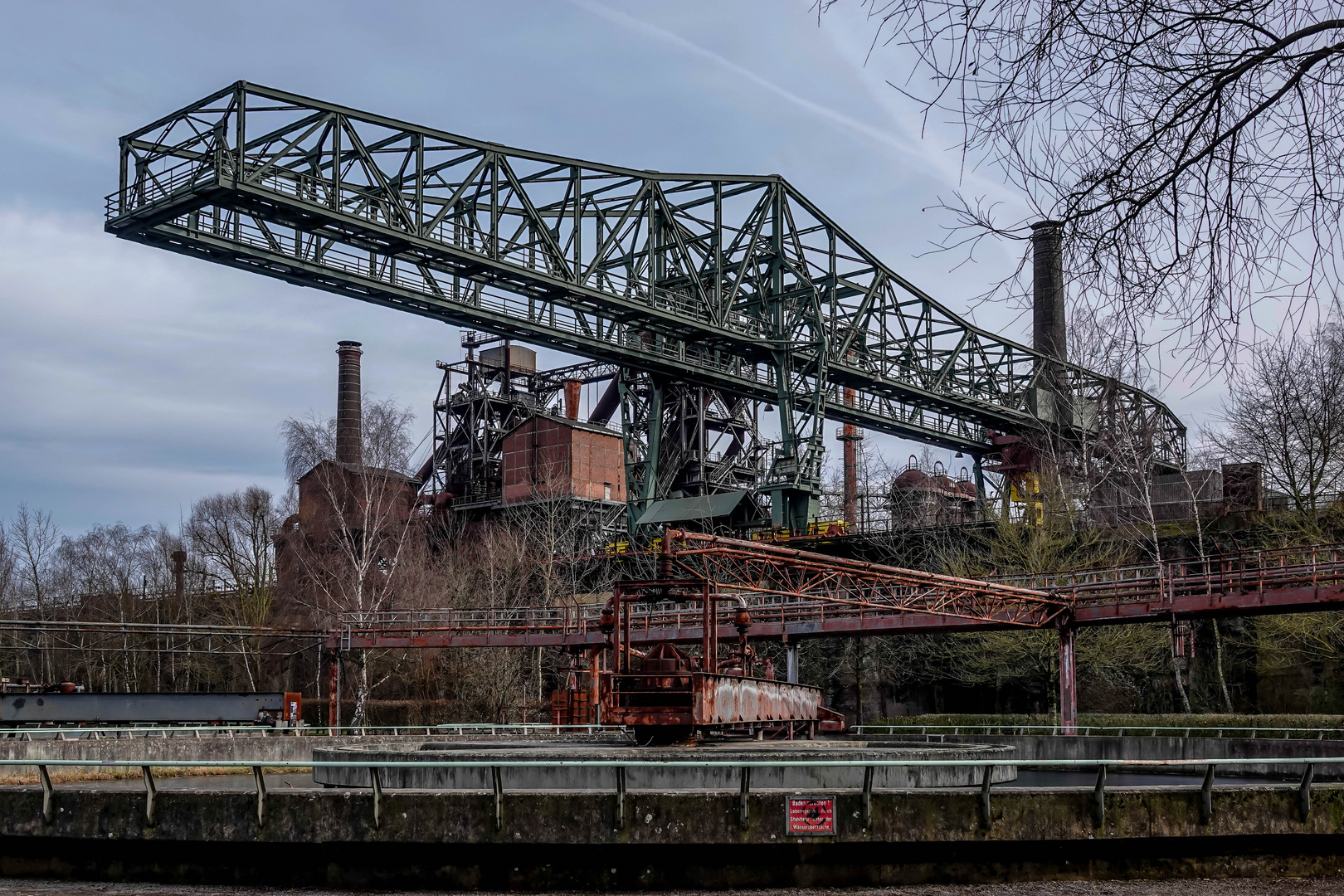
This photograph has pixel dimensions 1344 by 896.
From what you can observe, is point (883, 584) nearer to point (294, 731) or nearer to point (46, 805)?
point (294, 731)

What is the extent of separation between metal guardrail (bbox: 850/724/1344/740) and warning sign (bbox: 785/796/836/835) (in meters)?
17.2

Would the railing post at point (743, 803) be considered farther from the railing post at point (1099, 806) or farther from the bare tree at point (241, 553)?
the bare tree at point (241, 553)

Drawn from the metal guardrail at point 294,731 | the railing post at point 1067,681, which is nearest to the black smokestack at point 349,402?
the metal guardrail at point 294,731

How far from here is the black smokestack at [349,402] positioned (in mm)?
66812

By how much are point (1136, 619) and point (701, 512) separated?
82.6 ft

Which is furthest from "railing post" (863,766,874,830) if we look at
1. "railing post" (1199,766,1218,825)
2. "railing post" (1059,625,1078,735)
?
"railing post" (1059,625,1078,735)

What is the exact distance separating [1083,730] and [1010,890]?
23.7m

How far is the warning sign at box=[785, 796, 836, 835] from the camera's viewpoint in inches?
436

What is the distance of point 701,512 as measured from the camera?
181 ft

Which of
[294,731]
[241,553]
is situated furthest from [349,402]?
[294,731]

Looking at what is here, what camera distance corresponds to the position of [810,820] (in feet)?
36.3

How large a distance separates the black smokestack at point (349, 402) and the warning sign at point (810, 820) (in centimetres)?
5838

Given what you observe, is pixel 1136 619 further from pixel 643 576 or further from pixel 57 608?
pixel 57 608

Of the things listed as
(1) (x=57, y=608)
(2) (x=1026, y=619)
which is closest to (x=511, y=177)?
(2) (x=1026, y=619)
